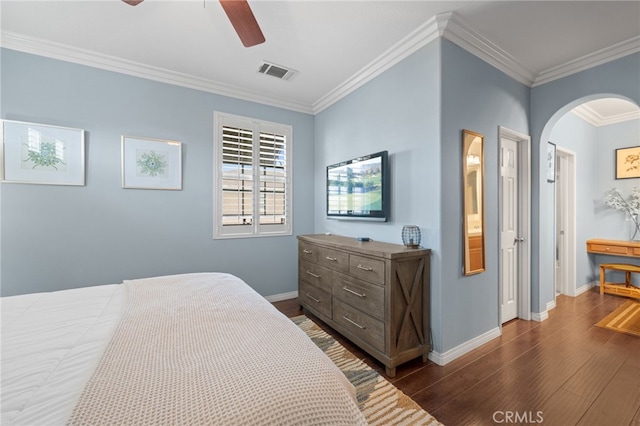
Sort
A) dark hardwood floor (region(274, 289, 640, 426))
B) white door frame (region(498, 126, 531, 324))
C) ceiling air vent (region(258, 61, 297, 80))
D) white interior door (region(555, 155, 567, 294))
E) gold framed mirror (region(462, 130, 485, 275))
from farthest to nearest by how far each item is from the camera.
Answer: white interior door (region(555, 155, 567, 294))
white door frame (region(498, 126, 531, 324))
ceiling air vent (region(258, 61, 297, 80))
gold framed mirror (region(462, 130, 485, 275))
dark hardwood floor (region(274, 289, 640, 426))

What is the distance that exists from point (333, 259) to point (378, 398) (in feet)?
3.93

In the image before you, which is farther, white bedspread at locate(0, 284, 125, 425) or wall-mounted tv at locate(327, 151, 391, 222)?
wall-mounted tv at locate(327, 151, 391, 222)

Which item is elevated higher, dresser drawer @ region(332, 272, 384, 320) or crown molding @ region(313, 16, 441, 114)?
crown molding @ region(313, 16, 441, 114)

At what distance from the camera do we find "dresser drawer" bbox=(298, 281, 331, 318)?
279 centimetres

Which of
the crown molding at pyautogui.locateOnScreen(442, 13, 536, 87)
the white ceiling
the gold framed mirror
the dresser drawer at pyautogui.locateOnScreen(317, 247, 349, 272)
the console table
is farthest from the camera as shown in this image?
the console table

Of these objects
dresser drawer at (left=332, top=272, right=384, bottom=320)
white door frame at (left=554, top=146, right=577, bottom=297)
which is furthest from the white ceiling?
dresser drawer at (left=332, top=272, right=384, bottom=320)

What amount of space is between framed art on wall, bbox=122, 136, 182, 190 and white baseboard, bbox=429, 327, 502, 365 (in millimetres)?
3149

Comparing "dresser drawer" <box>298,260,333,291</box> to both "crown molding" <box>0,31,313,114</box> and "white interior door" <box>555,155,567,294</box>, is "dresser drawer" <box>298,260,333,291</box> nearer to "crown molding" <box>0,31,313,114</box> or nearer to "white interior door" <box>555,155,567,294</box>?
"crown molding" <box>0,31,313,114</box>

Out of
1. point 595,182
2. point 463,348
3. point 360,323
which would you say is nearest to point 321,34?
point 360,323

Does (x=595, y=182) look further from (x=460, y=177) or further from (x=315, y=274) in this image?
(x=315, y=274)

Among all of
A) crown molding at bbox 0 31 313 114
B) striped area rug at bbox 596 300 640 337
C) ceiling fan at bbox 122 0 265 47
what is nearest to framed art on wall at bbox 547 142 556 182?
striped area rug at bbox 596 300 640 337

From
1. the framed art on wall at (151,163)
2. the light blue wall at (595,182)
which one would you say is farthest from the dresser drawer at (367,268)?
the light blue wall at (595,182)

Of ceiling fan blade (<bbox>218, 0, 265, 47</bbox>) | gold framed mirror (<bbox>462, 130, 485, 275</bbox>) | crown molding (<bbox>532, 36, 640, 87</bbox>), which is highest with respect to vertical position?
crown molding (<bbox>532, 36, 640, 87</bbox>)

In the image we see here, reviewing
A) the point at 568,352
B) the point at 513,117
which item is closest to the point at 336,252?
Answer: the point at 568,352
